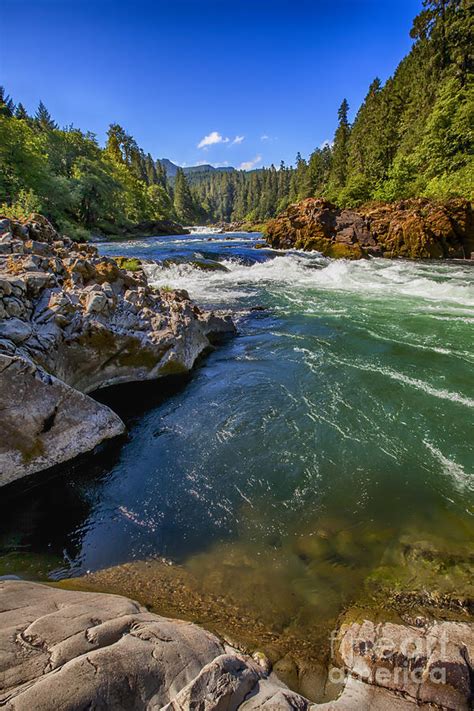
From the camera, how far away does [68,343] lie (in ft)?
22.6

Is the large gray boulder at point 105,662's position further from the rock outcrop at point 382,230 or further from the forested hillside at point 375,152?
the rock outcrop at point 382,230

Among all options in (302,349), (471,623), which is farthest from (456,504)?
(302,349)

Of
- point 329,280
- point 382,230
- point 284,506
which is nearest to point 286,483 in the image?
point 284,506

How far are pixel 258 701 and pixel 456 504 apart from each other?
373cm

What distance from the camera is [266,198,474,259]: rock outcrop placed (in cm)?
2658

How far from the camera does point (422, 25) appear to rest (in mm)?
49000

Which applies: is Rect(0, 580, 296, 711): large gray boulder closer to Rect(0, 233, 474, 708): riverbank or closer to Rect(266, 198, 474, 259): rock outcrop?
Rect(0, 233, 474, 708): riverbank

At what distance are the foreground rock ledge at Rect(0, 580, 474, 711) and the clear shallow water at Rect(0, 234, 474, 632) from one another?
2.31 feet

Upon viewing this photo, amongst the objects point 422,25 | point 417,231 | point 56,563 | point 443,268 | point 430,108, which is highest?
point 422,25

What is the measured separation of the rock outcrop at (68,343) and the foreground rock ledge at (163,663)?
271cm

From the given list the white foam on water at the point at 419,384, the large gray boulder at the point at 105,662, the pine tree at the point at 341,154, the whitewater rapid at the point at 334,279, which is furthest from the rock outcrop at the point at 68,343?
the pine tree at the point at 341,154

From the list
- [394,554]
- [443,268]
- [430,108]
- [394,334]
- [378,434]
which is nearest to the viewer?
[394,554]

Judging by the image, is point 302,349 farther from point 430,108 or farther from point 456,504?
point 430,108

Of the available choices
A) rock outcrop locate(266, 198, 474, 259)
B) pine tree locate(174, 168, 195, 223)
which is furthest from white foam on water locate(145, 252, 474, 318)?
pine tree locate(174, 168, 195, 223)
